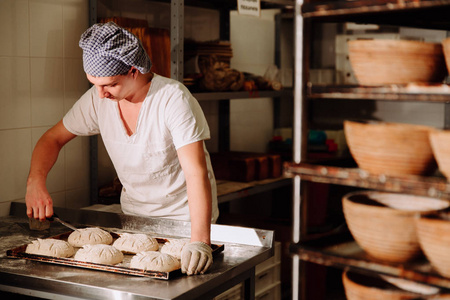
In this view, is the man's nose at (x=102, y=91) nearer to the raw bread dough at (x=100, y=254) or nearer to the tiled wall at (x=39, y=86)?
the raw bread dough at (x=100, y=254)

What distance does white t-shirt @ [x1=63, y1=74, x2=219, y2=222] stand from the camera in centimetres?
211

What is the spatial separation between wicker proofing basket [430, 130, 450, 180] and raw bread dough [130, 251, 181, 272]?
0.95 metres

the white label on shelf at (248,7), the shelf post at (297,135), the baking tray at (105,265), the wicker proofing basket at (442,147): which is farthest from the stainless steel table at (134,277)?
the white label on shelf at (248,7)

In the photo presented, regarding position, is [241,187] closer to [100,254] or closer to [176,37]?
[176,37]

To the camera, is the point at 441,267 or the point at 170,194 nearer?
the point at 441,267

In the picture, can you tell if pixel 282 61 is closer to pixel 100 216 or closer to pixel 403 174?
pixel 100 216

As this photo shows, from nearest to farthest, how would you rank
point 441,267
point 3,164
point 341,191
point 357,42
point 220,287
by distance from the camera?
1. point 441,267
2. point 357,42
3. point 220,287
4. point 3,164
5. point 341,191

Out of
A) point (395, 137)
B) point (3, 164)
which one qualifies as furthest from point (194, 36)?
point (395, 137)

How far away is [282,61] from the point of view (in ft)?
15.5

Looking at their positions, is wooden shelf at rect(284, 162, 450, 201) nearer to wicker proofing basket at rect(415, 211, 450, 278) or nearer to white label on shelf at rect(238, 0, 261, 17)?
wicker proofing basket at rect(415, 211, 450, 278)

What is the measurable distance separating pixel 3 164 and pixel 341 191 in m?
2.77

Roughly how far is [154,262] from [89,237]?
1.41 feet

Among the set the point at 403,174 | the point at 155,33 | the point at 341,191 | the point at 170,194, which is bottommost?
the point at 341,191

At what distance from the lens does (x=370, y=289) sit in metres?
1.28
